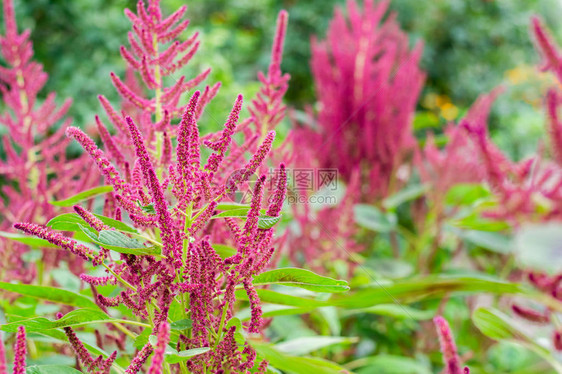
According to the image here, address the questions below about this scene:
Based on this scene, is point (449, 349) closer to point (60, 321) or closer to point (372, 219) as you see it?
point (60, 321)

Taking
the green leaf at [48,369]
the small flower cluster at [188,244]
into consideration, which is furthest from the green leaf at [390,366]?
the green leaf at [48,369]

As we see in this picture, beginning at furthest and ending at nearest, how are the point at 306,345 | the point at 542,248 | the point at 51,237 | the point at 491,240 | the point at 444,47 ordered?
the point at 444,47 → the point at 491,240 → the point at 306,345 → the point at 51,237 → the point at 542,248

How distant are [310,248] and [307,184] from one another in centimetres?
15

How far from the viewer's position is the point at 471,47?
412 centimetres

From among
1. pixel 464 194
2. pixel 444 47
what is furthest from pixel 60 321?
pixel 444 47

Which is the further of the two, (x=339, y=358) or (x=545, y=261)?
(x=339, y=358)

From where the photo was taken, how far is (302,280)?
0.45 m

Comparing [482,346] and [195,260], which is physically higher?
[195,260]

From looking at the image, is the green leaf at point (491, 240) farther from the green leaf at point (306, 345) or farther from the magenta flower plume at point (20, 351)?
the magenta flower plume at point (20, 351)

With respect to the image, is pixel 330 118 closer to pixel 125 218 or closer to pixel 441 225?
pixel 441 225

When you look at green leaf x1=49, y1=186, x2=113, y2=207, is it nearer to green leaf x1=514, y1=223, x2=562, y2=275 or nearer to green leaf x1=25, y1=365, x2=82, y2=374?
Answer: green leaf x1=25, y1=365, x2=82, y2=374

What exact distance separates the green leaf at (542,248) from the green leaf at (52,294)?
41cm

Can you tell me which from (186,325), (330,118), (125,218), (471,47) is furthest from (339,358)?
(471,47)

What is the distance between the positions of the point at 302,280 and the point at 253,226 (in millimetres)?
78
